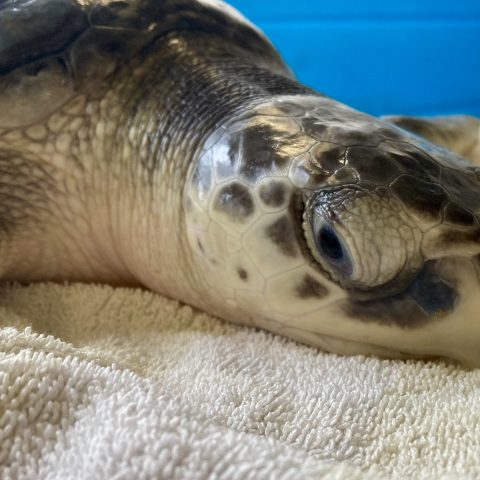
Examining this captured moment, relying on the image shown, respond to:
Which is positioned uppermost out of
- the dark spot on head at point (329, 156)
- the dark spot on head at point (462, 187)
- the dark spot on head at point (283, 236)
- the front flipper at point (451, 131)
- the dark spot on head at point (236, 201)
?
the dark spot on head at point (329, 156)

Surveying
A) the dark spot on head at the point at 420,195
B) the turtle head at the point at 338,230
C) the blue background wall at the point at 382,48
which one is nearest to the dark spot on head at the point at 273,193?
the turtle head at the point at 338,230

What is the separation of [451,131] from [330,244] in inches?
38.6

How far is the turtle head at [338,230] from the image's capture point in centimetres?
64

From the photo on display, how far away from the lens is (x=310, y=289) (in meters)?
0.69

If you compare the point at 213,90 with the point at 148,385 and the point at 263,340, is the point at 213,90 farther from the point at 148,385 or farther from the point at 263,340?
the point at 148,385

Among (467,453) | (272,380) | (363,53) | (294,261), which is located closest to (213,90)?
(294,261)

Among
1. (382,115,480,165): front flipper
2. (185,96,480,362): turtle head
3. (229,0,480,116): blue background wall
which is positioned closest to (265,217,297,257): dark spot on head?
(185,96,480,362): turtle head

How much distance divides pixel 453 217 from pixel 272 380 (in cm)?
27

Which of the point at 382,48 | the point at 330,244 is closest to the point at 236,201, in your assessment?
the point at 330,244

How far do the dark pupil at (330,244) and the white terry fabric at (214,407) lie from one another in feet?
0.45

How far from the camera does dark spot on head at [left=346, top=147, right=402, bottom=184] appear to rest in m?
0.66

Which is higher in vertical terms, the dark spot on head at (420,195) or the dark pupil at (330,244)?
the dark spot on head at (420,195)

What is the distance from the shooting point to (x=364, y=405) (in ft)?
2.04

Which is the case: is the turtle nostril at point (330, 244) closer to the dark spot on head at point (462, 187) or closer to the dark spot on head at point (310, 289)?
the dark spot on head at point (310, 289)
